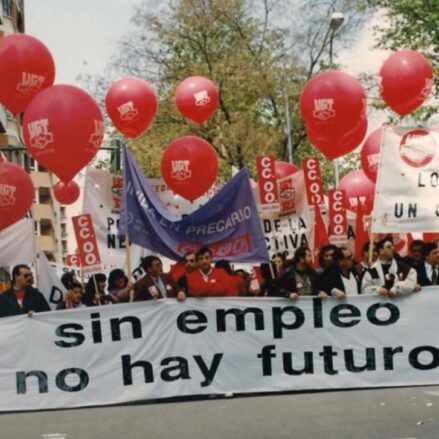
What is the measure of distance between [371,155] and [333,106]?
3.14 meters

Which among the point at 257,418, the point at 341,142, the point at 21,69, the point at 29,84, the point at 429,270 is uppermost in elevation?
the point at 21,69

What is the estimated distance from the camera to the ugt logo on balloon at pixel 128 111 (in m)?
20.1

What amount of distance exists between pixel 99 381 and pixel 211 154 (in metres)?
7.04

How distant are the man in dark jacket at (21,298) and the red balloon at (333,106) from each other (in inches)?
211

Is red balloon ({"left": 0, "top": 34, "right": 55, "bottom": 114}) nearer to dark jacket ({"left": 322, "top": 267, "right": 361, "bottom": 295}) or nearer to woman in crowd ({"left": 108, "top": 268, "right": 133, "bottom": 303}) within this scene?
woman in crowd ({"left": 108, "top": 268, "right": 133, "bottom": 303})

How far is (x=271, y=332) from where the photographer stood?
13.0 meters

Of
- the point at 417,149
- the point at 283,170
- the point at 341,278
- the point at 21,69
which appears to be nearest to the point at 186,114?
the point at 283,170

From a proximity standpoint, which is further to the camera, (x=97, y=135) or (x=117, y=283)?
(x=97, y=135)

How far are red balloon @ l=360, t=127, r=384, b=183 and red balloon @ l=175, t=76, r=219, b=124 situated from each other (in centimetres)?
303

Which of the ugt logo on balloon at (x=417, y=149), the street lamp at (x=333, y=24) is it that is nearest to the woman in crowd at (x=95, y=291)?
the ugt logo on balloon at (x=417, y=149)

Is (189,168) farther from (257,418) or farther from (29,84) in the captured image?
(257,418)

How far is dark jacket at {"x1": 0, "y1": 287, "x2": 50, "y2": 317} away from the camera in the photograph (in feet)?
44.1

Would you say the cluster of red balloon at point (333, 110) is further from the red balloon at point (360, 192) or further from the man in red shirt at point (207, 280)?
the man in red shirt at point (207, 280)

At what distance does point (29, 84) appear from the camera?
56.3 feet
